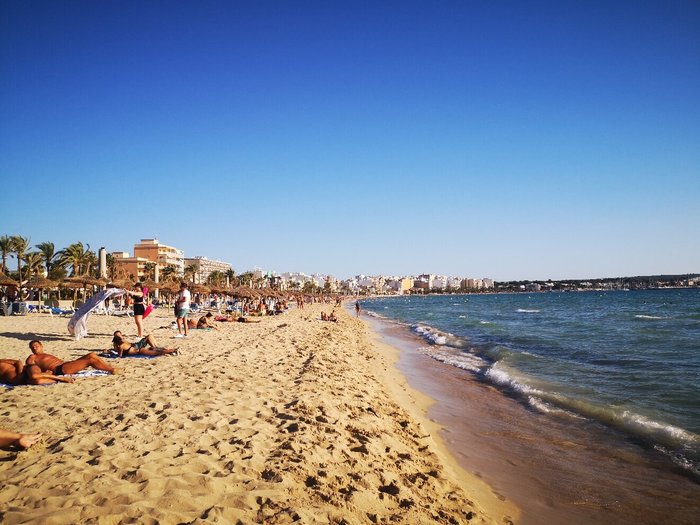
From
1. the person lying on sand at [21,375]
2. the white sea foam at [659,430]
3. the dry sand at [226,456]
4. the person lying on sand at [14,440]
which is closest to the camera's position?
the dry sand at [226,456]

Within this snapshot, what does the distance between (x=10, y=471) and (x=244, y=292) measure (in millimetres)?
28311

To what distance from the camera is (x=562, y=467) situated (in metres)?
5.06

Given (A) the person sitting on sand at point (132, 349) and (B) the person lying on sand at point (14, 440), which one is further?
(A) the person sitting on sand at point (132, 349)

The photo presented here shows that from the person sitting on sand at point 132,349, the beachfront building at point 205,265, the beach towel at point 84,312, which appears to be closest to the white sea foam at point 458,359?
the person sitting on sand at point 132,349

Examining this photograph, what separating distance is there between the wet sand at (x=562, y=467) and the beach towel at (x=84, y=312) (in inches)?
342

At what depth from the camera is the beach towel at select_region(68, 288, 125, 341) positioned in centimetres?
1073

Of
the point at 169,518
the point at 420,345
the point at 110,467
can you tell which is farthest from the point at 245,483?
the point at 420,345

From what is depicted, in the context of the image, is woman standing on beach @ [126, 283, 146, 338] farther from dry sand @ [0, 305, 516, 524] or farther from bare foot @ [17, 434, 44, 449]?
bare foot @ [17, 434, 44, 449]

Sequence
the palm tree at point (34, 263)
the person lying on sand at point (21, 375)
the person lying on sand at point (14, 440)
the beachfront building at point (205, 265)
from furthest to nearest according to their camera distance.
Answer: the beachfront building at point (205, 265) < the palm tree at point (34, 263) < the person lying on sand at point (21, 375) < the person lying on sand at point (14, 440)

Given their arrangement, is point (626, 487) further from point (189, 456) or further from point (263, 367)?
point (263, 367)

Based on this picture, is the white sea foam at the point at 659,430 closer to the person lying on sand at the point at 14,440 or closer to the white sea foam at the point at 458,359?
the white sea foam at the point at 458,359

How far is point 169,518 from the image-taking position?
269 centimetres

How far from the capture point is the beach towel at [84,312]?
Result: 10.7 meters

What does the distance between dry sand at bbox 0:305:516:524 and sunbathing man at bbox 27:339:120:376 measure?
0.30 m
